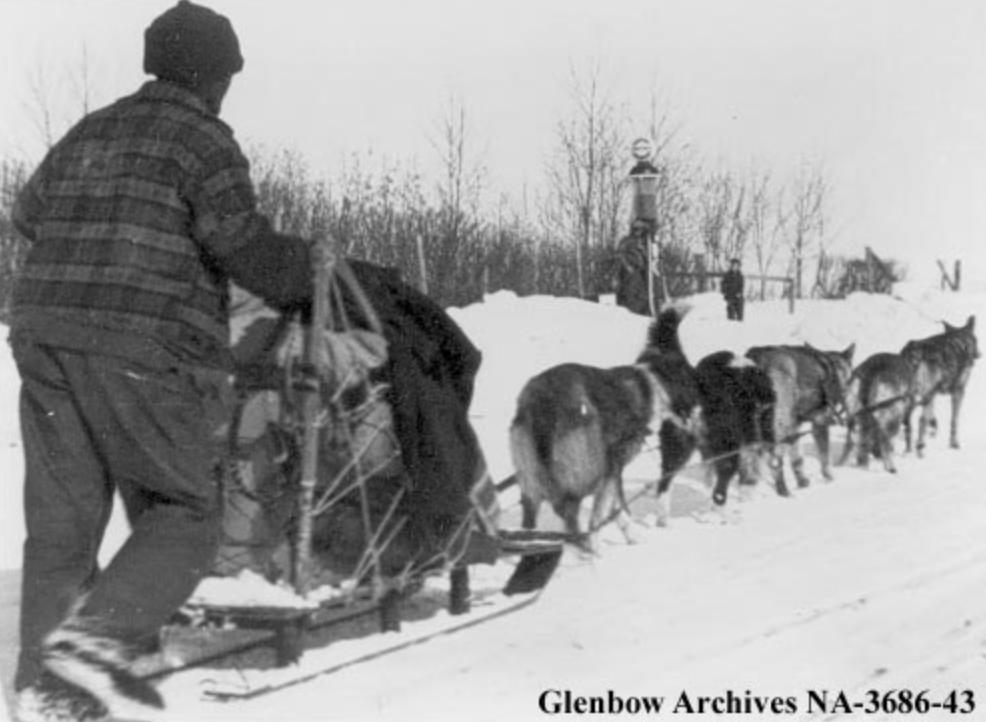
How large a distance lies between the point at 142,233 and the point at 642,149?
1874 cm

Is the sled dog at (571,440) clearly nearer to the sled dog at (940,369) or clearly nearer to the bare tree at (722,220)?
the sled dog at (940,369)

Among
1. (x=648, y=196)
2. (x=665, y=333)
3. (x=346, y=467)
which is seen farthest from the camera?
(x=648, y=196)

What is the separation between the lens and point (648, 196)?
2284 centimetres

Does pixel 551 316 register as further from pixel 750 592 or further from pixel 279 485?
pixel 279 485

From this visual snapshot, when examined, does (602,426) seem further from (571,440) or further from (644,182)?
(644,182)

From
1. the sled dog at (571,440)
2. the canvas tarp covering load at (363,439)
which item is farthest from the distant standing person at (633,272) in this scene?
the canvas tarp covering load at (363,439)

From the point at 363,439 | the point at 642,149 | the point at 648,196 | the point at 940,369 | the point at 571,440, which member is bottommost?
the point at 571,440

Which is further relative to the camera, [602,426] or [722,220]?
Answer: [722,220]

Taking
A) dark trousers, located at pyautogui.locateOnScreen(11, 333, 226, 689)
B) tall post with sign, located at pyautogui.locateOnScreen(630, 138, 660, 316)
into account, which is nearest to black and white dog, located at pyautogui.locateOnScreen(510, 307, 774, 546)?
dark trousers, located at pyautogui.locateOnScreen(11, 333, 226, 689)

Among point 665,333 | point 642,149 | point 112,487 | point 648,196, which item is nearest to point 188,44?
point 112,487

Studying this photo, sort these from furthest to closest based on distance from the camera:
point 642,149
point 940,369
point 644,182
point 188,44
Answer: point 644,182, point 642,149, point 940,369, point 188,44

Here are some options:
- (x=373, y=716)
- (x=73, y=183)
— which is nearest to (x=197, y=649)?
(x=373, y=716)

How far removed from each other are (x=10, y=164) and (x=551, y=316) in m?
7.95

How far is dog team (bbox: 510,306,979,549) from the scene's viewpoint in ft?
23.3
